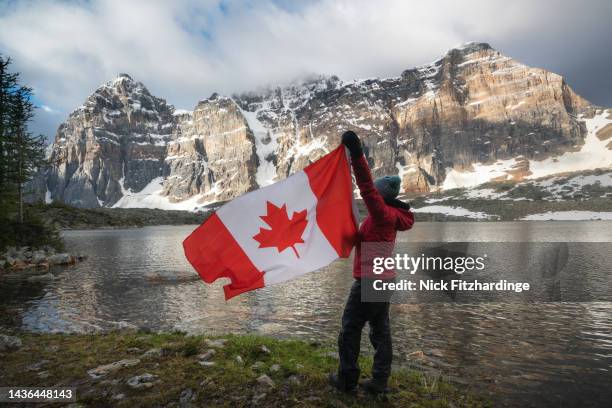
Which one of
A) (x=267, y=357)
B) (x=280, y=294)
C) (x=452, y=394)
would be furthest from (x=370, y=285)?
(x=280, y=294)

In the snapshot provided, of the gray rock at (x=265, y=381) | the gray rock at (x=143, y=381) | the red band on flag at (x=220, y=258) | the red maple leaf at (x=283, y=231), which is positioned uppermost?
the red maple leaf at (x=283, y=231)

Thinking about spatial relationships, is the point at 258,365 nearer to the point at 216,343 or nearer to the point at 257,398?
the point at 257,398

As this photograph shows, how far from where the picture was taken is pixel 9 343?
11.0 metres

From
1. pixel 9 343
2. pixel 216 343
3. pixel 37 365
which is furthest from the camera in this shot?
pixel 9 343

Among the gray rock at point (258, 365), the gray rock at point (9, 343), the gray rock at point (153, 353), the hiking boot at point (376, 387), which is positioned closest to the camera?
the hiking boot at point (376, 387)

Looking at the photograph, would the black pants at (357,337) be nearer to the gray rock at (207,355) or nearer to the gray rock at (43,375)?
the gray rock at (207,355)

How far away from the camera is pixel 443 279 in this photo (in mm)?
32875

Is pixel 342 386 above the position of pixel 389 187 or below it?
below

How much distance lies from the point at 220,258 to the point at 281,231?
147cm

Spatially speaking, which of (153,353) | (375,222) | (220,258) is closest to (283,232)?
(220,258)

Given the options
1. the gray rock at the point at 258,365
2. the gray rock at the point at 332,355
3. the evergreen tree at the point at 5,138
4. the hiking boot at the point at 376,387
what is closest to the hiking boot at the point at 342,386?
the hiking boot at the point at 376,387

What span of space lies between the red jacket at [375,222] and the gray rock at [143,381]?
456cm

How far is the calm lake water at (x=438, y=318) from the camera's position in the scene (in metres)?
11.1

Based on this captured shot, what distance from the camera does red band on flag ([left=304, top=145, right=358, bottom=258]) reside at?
8.10 meters
